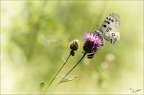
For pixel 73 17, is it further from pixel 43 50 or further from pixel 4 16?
pixel 4 16

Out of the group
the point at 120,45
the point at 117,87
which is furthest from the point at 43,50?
the point at 120,45

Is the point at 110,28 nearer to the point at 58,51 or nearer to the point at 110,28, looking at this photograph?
the point at 110,28

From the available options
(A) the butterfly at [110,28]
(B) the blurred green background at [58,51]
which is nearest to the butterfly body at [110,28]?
(A) the butterfly at [110,28]

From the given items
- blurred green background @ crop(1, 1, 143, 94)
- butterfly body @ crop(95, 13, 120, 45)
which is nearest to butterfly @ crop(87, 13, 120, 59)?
butterfly body @ crop(95, 13, 120, 45)

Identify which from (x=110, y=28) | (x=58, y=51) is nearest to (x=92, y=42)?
(x=110, y=28)

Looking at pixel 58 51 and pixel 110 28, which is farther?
pixel 58 51
